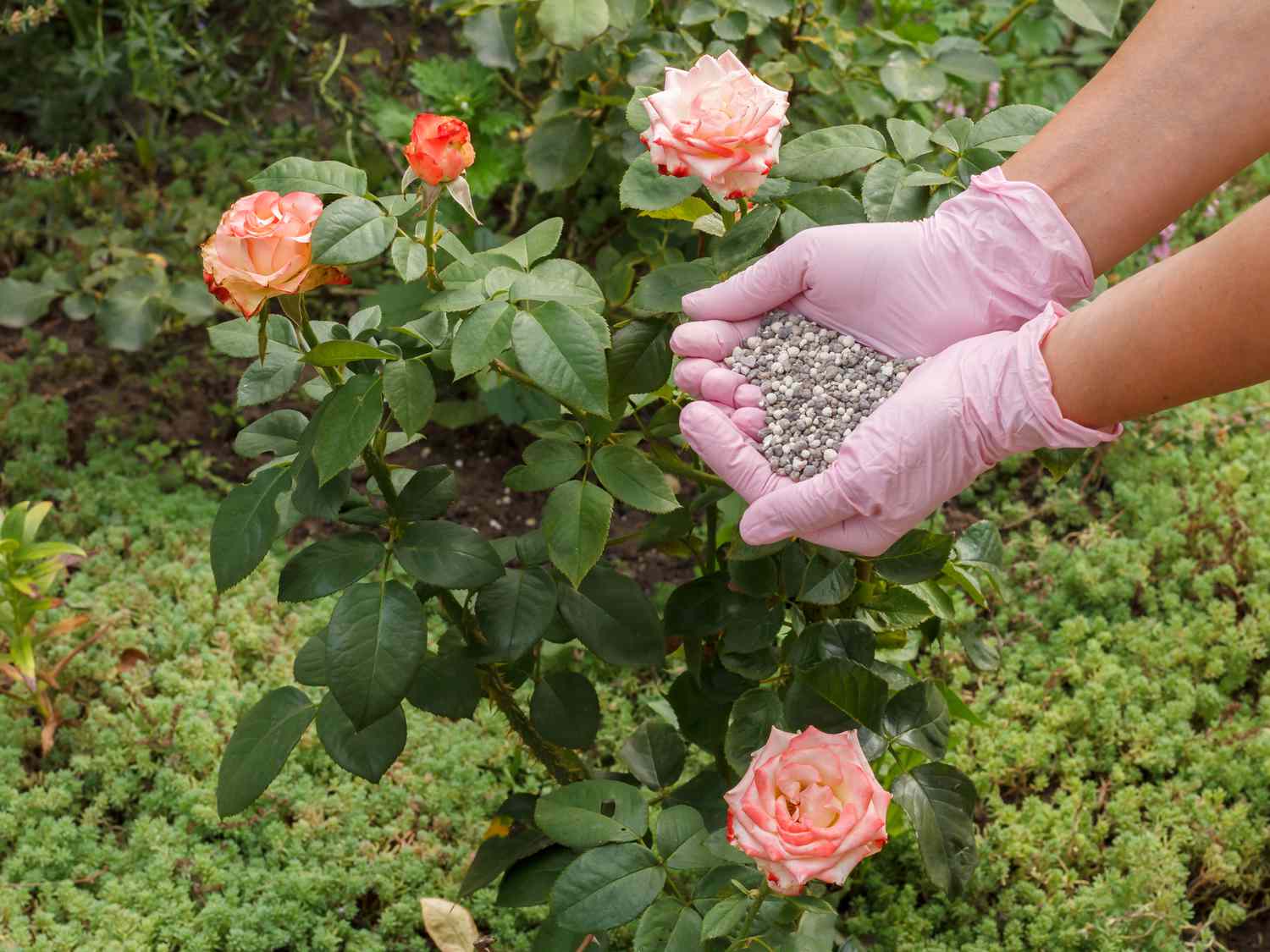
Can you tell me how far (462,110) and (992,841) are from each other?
1940mm

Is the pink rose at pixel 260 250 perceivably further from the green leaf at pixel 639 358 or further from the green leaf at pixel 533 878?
the green leaf at pixel 533 878

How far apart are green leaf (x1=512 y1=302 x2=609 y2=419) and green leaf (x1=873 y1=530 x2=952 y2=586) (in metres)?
0.50

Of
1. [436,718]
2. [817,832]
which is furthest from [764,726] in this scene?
[436,718]

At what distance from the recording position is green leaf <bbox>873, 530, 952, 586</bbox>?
156 centimetres

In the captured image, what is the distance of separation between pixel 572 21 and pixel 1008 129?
0.85m

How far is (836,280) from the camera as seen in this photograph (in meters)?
1.62

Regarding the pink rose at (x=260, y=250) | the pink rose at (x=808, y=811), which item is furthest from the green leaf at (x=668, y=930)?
the pink rose at (x=260, y=250)

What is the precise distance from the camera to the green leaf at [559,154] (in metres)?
2.46

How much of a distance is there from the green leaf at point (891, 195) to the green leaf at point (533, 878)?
967 millimetres

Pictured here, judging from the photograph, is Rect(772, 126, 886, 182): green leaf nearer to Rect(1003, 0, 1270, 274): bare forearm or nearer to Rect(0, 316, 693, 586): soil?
Rect(1003, 0, 1270, 274): bare forearm

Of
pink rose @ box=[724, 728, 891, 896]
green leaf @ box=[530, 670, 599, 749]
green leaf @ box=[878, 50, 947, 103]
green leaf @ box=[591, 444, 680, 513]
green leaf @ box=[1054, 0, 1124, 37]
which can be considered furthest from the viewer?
green leaf @ box=[878, 50, 947, 103]

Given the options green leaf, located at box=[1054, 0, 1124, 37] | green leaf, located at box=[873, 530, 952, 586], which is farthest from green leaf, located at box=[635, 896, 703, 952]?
green leaf, located at box=[1054, 0, 1124, 37]

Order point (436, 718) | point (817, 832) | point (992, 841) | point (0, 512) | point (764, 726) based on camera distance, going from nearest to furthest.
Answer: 1. point (817, 832)
2. point (764, 726)
3. point (992, 841)
4. point (436, 718)
5. point (0, 512)

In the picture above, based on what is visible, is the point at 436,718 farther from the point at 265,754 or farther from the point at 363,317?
the point at 363,317
